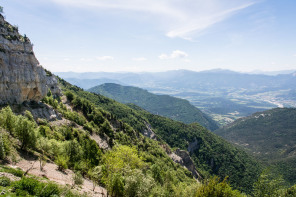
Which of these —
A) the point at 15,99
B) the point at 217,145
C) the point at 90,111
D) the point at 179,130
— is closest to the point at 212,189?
the point at 15,99

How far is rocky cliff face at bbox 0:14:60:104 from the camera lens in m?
42.5

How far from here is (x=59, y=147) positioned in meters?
31.9

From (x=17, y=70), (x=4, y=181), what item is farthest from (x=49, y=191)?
(x=17, y=70)

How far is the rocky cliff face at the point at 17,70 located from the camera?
42500 mm

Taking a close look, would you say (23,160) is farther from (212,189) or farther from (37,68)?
(37,68)

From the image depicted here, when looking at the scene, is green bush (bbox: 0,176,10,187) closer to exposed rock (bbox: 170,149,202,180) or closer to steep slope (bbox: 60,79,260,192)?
exposed rock (bbox: 170,149,202,180)

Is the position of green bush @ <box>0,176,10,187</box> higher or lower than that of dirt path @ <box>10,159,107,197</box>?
higher

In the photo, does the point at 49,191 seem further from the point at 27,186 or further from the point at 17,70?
the point at 17,70

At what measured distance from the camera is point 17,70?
4494 centimetres

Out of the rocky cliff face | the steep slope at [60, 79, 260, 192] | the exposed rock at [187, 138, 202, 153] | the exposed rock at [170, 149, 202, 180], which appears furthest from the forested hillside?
the exposed rock at [187, 138, 202, 153]

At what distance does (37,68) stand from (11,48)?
844 centimetres

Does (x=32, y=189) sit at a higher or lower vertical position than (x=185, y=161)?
higher

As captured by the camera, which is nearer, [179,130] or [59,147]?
[59,147]

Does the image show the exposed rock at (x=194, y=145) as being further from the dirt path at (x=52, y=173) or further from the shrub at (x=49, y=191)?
the shrub at (x=49, y=191)
